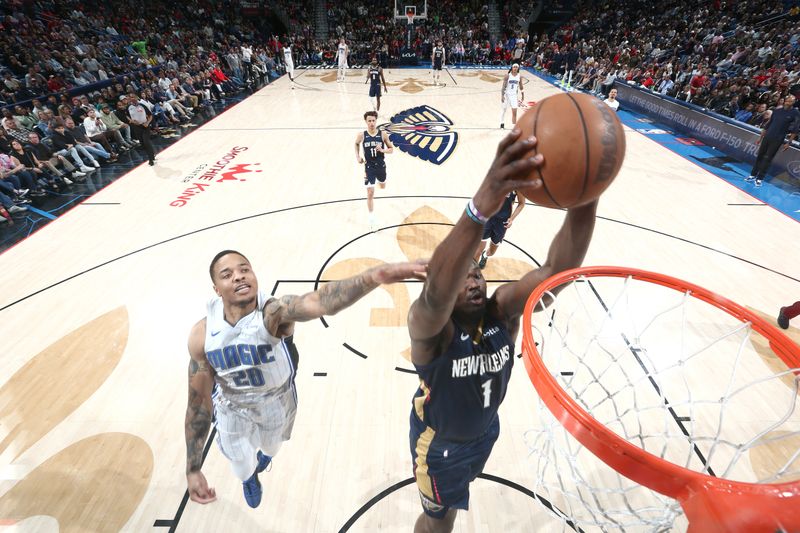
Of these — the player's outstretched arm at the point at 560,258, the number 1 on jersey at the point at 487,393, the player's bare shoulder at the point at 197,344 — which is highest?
the player's outstretched arm at the point at 560,258

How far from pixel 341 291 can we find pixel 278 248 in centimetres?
420

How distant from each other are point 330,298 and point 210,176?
7623 millimetres

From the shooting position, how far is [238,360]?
250 centimetres

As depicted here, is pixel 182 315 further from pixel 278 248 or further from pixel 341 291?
pixel 341 291

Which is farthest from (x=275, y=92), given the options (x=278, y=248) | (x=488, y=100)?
(x=278, y=248)

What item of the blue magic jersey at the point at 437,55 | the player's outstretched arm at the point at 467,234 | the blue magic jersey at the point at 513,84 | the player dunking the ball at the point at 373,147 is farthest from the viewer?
the blue magic jersey at the point at 437,55

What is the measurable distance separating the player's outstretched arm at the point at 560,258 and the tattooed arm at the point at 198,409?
176 centimetres

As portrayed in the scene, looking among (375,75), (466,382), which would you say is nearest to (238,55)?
(375,75)

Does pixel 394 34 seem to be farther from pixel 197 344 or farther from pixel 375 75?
pixel 197 344

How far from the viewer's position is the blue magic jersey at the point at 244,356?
2465 millimetres

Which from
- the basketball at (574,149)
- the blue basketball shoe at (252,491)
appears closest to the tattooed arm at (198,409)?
the blue basketball shoe at (252,491)

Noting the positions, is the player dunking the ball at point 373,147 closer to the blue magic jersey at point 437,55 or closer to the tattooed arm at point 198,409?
the tattooed arm at point 198,409

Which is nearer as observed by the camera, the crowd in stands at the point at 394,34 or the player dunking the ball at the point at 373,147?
the player dunking the ball at the point at 373,147

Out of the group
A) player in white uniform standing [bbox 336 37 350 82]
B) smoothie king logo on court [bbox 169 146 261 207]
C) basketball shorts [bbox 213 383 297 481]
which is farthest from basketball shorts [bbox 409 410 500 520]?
player in white uniform standing [bbox 336 37 350 82]
